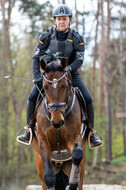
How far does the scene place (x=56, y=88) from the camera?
13.4ft

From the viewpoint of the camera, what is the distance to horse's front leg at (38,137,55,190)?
14.7 ft

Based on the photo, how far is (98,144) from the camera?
5.70m

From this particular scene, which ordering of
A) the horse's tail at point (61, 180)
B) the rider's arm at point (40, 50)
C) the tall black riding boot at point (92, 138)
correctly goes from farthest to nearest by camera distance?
the horse's tail at point (61, 180)
the tall black riding boot at point (92, 138)
the rider's arm at point (40, 50)

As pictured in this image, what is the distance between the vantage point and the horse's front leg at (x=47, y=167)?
14.7 feet

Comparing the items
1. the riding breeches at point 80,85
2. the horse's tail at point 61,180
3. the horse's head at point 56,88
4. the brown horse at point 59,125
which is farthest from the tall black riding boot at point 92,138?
the horse's head at point 56,88

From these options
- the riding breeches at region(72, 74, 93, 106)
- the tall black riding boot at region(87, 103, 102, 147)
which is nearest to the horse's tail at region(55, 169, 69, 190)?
the tall black riding boot at region(87, 103, 102, 147)

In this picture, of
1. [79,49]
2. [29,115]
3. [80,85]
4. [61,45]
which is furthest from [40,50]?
[29,115]

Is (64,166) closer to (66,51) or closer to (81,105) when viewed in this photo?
(81,105)

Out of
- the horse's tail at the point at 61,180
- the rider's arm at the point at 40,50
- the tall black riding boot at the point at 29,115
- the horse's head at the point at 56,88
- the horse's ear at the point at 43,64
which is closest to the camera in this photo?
the horse's head at the point at 56,88

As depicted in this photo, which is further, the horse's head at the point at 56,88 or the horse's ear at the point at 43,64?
the horse's ear at the point at 43,64

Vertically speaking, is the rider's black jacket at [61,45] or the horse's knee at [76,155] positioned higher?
the rider's black jacket at [61,45]

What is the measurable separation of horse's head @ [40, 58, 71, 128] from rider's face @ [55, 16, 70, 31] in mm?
1027

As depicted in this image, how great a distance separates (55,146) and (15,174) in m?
14.1

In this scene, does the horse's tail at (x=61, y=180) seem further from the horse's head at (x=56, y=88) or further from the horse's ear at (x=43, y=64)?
the horse's ear at (x=43, y=64)
